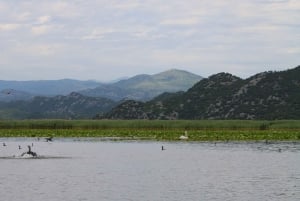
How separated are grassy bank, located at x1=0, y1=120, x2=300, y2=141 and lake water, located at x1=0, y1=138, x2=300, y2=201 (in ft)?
51.3

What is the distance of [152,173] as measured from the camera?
49594 millimetres

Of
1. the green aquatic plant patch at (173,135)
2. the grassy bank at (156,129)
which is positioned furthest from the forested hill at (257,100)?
the green aquatic plant patch at (173,135)

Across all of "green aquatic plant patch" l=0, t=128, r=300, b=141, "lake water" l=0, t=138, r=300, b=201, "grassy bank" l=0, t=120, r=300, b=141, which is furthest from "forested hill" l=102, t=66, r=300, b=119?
"lake water" l=0, t=138, r=300, b=201

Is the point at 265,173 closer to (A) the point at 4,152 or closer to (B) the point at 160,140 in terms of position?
(A) the point at 4,152

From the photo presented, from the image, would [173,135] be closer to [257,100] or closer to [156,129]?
[156,129]

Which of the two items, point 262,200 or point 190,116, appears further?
point 190,116

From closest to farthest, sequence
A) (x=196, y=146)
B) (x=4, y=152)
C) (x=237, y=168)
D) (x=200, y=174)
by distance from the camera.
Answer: (x=200, y=174) → (x=237, y=168) → (x=4, y=152) → (x=196, y=146)

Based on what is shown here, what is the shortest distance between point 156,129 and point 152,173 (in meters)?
62.3

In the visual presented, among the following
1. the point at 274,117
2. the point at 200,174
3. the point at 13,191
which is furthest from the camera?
the point at 274,117

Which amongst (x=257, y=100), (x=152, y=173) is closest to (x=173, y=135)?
(x=152, y=173)

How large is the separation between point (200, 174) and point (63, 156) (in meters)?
19.1

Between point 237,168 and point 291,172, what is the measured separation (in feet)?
15.8

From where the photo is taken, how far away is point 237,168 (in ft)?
175

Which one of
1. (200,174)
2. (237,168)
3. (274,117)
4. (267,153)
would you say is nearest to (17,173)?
(200,174)
